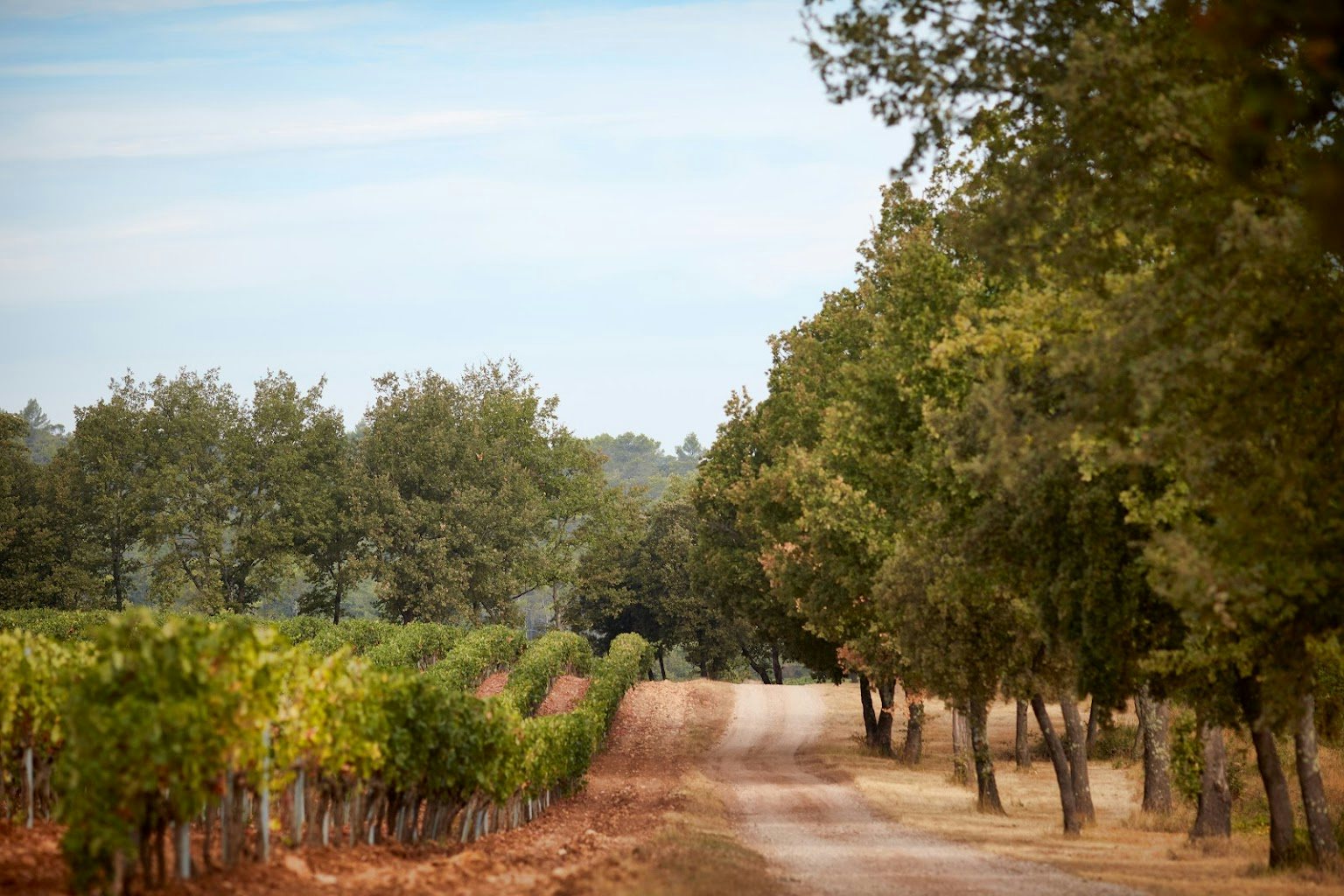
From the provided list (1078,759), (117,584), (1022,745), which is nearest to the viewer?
(1078,759)

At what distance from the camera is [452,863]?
45.8ft

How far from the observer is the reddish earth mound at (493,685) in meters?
50.8

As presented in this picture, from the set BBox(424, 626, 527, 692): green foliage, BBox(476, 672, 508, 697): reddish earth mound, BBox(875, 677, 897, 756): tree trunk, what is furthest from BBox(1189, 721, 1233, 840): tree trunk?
BBox(476, 672, 508, 697): reddish earth mound

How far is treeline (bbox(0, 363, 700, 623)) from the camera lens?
266ft

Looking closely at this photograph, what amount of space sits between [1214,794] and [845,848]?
22.0 ft

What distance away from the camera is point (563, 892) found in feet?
39.4

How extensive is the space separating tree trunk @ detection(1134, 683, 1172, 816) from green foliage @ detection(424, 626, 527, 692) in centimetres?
1952

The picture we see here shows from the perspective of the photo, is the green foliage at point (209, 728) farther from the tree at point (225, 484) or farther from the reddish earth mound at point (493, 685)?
the tree at point (225, 484)

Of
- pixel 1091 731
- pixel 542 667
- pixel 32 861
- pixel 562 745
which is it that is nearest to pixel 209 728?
pixel 32 861

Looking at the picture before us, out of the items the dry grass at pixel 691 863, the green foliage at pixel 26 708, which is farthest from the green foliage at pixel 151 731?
the dry grass at pixel 691 863

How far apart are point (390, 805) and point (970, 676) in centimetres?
1308

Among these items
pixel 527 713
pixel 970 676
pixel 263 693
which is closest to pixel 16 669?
pixel 263 693

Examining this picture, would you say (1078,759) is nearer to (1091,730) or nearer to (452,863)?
(452,863)

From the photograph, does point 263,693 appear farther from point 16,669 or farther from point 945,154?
point 945,154
